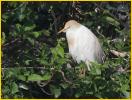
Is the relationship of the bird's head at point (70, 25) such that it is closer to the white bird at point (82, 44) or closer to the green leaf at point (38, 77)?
the white bird at point (82, 44)

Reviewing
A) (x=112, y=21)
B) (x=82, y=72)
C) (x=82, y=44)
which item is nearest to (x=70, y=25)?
(x=82, y=44)

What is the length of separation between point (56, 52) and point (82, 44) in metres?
0.71

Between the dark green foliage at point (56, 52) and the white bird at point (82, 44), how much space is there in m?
0.07

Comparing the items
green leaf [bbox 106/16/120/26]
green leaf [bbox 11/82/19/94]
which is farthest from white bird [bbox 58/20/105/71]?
green leaf [bbox 11/82/19/94]

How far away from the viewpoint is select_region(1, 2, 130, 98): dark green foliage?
482 centimetres

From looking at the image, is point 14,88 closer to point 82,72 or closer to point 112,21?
point 82,72

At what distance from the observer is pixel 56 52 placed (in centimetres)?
475

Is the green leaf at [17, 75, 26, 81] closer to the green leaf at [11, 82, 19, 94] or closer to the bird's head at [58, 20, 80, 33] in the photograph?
the green leaf at [11, 82, 19, 94]

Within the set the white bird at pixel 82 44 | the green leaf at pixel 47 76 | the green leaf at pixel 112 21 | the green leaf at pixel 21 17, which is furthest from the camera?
the green leaf at pixel 112 21

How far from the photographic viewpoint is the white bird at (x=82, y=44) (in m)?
5.38

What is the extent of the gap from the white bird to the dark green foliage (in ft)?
0.24

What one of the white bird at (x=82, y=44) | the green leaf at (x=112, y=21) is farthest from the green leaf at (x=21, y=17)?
the green leaf at (x=112, y=21)

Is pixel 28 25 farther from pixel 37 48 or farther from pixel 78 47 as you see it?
pixel 78 47

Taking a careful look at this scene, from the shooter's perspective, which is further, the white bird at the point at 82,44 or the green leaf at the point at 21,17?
the white bird at the point at 82,44
